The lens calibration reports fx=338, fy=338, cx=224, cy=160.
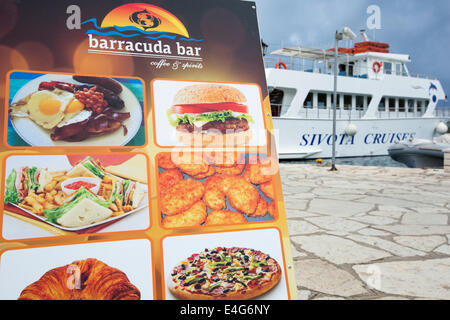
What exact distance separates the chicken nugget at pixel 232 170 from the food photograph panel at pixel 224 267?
0.25 m

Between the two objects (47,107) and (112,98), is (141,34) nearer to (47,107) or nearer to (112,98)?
(112,98)

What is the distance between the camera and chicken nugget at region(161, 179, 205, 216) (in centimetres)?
136

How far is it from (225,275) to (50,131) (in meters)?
0.88

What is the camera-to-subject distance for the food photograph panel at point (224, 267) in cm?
128

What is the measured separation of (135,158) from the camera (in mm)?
1360

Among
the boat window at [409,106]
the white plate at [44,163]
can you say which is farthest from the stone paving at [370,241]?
the boat window at [409,106]

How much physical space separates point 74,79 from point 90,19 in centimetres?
27

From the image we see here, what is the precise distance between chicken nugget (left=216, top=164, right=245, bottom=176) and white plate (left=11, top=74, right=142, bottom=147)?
0.39m

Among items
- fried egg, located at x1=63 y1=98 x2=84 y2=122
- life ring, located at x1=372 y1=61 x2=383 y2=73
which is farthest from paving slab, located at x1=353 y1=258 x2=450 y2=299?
life ring, located at x1=372 y1=61 x2=383 y2=73

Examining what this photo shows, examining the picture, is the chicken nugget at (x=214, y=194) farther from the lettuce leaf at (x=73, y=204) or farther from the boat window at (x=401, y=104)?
the boat window at (x=401, y=104)

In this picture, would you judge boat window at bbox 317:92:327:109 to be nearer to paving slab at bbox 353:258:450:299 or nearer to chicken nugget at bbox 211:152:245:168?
paving slab at bbox 353:258:450:299

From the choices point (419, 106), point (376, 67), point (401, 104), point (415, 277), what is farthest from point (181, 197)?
point (419, 106)
